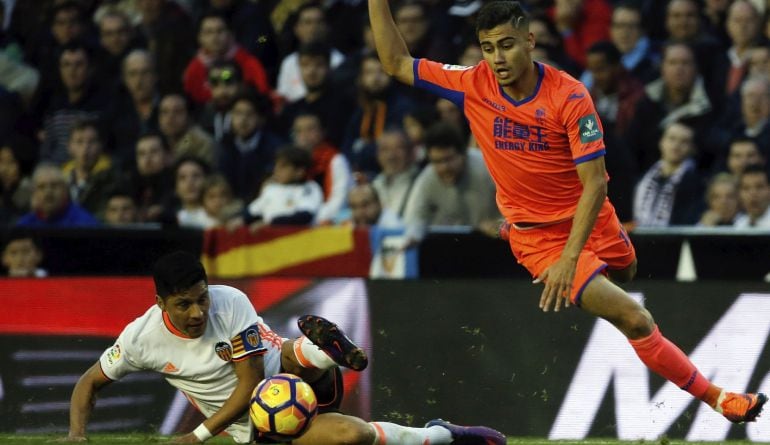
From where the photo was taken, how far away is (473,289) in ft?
28.8

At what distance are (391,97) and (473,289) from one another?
314 centimetres

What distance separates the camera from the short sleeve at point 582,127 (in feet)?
22.4

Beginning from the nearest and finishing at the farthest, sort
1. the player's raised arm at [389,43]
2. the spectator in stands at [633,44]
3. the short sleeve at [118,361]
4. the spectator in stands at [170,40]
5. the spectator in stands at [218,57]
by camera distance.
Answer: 1. the player's raised arm at [389,43]
2. the short sleeve at [118,361]
3. the spectator in stands at [633,44]
4. the spectator in stands at [218,57]
5. the spectator in stands at [170,40]

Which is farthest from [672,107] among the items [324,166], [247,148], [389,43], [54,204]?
[54,204]

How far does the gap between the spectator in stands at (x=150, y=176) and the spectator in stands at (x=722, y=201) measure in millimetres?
4246

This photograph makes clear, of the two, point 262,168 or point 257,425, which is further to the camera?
point 262,168

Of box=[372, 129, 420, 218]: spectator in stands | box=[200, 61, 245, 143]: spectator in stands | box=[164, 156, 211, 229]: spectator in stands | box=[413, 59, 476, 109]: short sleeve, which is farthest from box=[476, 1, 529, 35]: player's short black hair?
box=[200, 61, 245, 143]: spectator in stands

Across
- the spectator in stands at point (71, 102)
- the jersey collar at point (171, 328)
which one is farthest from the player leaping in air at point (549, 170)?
the spectator in stands at point (71, 102)

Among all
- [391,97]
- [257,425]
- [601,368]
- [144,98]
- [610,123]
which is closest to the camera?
[257,425]

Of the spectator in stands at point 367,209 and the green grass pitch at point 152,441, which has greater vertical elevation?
the spectator in stands at point 367,209

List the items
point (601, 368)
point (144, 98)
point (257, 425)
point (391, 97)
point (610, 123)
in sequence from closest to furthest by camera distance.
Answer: point (257, 425), point (601, 368), point (610, 123), point (391, 97), point (144, 98)

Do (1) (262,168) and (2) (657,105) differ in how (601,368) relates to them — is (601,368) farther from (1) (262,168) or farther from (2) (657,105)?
(1) (262,168)

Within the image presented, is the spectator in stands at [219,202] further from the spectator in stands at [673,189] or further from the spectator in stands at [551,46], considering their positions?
the spectator in stands at [673,189]

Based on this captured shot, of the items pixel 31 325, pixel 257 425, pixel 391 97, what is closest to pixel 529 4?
pixel 391 97
